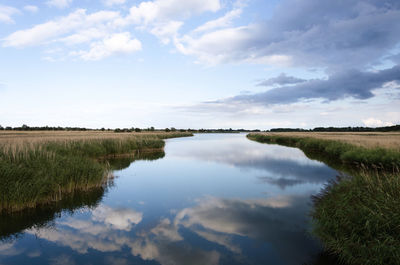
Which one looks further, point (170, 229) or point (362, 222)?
point (170, 229)

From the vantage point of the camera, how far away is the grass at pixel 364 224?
4.21 m

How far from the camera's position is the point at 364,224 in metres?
4.84

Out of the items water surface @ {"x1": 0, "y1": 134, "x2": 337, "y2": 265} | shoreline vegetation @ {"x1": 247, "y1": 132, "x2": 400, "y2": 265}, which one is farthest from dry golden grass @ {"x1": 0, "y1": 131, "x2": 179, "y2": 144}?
shoreline vegetation @ {"x1": 247, "y1": 132, "x2": 400, "y2": 265}

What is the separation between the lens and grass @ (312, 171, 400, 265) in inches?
166

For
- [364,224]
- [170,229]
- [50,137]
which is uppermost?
[50,137]

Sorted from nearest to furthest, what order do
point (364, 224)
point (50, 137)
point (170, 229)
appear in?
point (364, 224) → point (170, 229) → point (50, 137)

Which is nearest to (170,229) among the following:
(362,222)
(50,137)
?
(362,222)

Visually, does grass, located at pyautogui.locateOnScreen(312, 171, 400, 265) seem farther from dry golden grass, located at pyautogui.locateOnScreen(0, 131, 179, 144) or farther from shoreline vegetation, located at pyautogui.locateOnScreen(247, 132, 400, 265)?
dry golden grass, located at pyautogui.locateOnScreen(0, 131, 179, 144)

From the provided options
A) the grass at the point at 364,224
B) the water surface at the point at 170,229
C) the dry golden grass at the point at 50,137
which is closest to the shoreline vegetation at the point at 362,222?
the grass at the point at 364,224

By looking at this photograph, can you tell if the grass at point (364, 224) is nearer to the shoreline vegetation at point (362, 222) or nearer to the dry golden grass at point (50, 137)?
the shoreline vegetation at point (362, 222)

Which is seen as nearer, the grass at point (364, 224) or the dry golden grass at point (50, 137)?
the grass at point (364, 224)

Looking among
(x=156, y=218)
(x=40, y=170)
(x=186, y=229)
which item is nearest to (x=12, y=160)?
(x=40, y=170)

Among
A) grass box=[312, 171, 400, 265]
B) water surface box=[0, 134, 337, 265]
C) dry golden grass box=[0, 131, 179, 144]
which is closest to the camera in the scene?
grass box=[312, 171, 400, 265]

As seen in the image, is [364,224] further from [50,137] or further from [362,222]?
[50,137]
